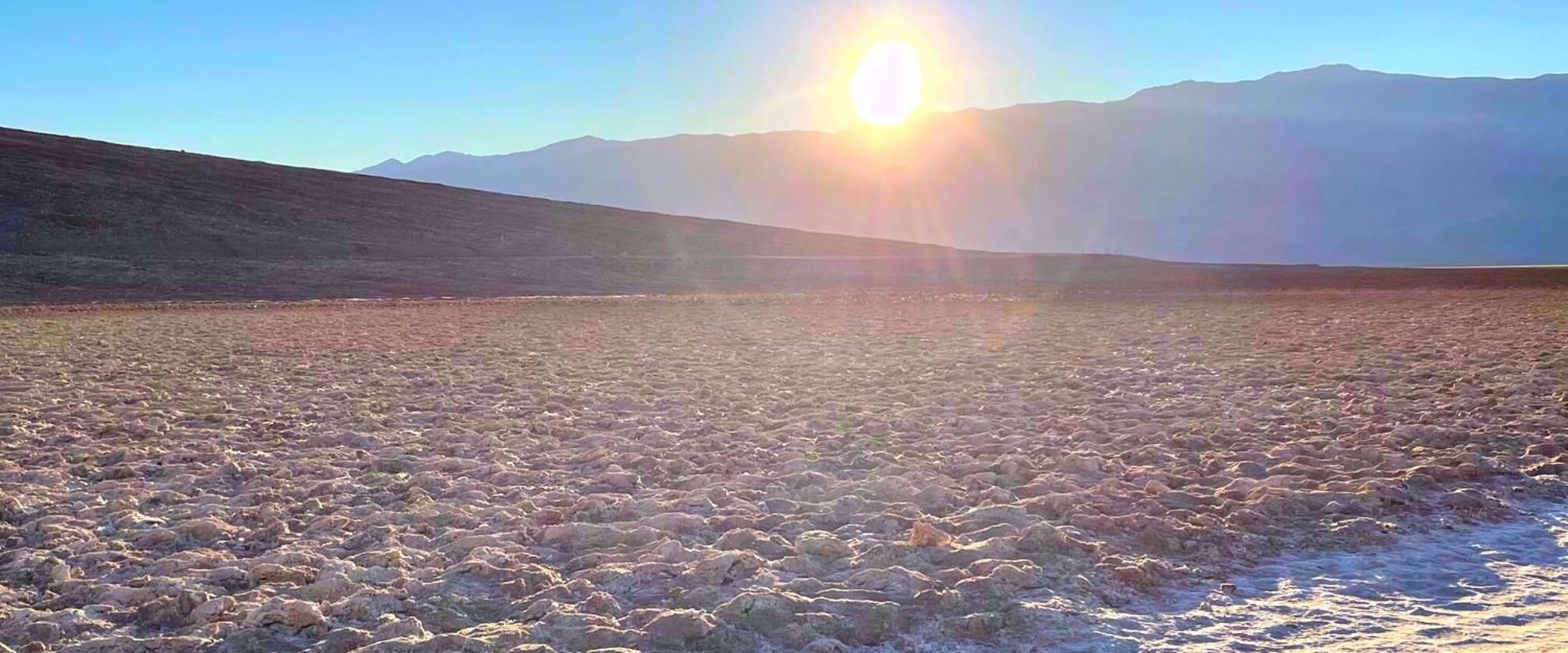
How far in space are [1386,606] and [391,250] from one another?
46.4 m

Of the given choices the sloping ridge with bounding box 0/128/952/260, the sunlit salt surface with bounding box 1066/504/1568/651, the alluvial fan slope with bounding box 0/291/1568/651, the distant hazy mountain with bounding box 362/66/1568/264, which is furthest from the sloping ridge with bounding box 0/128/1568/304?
the distant hazy mountain with bounding box 362/66/1568/264

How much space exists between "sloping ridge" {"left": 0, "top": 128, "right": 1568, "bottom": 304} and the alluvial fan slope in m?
20.3

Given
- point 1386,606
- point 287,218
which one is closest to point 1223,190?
point 287,218

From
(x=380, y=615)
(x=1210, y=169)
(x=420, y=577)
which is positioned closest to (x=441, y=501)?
(x=420, y=577)

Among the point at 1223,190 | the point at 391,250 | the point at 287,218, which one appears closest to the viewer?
the point at 391,250

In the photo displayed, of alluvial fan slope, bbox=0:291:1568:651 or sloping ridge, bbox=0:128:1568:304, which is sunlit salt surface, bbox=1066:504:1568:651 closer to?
alluvial fan slope, bbox=0:291:1568:651

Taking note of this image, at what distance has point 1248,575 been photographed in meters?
5.06

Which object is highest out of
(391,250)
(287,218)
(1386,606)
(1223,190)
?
(1223,190)

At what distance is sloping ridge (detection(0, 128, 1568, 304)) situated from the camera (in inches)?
1310

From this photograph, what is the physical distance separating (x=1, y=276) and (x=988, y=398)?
32.8m

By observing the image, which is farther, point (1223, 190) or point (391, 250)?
point (1223, 190)

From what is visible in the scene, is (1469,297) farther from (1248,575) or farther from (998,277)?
(1248,575)

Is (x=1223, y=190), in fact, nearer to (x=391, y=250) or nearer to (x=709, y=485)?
(x=391, y=250)

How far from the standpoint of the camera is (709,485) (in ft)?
22.2
